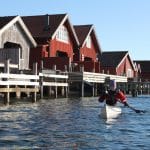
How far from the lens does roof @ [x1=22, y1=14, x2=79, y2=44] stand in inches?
1927

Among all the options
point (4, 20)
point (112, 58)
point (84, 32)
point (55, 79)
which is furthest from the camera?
point (112, 58)

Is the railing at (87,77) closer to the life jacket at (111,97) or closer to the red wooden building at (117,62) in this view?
the red wooden building at (117,62)

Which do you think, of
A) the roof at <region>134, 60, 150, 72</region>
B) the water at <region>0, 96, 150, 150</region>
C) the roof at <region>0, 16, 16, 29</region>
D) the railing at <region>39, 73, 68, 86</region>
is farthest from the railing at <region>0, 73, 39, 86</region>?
the roof at <region>134, 60, 150, 72</region>

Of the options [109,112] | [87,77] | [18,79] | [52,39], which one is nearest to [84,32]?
[52,39]

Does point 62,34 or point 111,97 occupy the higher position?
point 62,34

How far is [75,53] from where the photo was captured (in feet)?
184

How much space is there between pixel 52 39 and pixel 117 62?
21.2 metres

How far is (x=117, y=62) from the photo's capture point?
225 feet

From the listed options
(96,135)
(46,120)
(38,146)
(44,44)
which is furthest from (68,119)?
(44,44)

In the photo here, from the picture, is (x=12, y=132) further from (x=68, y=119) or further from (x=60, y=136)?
(x=68, y=119)

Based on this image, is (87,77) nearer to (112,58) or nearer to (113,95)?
(113,95)

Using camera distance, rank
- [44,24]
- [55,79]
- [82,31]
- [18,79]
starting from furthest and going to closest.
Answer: [82,31]
[44,24]
[55,79]
[18,79]

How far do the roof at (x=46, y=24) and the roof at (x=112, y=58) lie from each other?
16.1 metres

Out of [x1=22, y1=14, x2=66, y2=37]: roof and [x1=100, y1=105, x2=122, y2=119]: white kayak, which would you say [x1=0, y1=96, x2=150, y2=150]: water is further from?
[x1=22, y1=14, x2=66, y2=37]: roof
